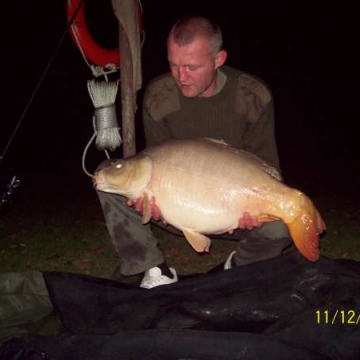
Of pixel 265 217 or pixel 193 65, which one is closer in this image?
pixel 265 217

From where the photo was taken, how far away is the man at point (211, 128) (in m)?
2.50

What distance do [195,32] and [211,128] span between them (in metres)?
0.49

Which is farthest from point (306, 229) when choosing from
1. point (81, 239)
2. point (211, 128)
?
point (81, 239)

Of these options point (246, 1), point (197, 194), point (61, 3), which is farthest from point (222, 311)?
point (246, 1)

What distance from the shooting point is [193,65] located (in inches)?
92.4

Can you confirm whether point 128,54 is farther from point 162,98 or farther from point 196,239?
point 196,239

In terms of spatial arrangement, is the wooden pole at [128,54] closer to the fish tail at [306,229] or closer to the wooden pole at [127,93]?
the wooden pole at [127,93]

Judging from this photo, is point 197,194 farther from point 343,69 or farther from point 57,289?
point 343,69

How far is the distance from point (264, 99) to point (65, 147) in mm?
5959

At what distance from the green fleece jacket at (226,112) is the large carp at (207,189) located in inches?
15.0

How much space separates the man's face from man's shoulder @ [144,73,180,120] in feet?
0.47

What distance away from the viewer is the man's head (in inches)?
91.5

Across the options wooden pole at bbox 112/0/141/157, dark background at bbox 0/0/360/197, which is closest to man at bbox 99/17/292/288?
wooden pole at bbox 112/0/141/157
